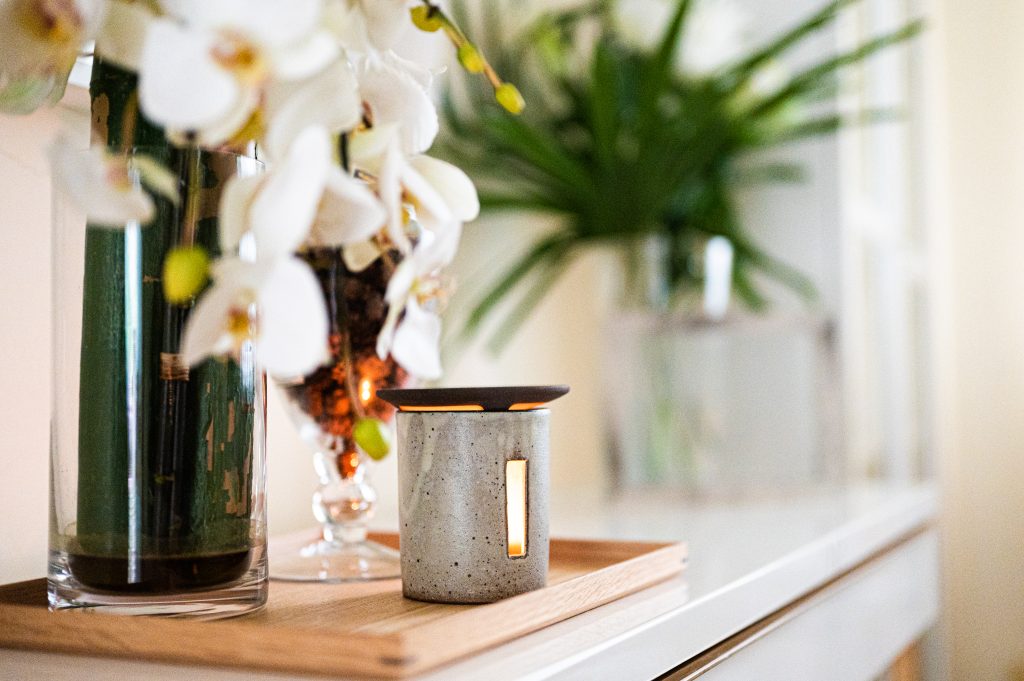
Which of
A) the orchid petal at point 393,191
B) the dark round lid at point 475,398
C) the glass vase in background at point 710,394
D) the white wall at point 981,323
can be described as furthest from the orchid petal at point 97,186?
the white wall at point 981,323

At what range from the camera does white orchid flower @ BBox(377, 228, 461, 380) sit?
1.68ft

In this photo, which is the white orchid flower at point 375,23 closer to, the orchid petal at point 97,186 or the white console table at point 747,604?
the orchid petal at point 97,186

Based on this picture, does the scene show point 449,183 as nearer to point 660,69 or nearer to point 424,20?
point 424,20

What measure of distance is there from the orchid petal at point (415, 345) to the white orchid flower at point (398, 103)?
0.29 feet

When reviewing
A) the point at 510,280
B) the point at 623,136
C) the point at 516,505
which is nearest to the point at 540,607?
the point at 516,505

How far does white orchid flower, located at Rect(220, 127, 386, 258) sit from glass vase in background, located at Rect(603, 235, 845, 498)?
1168 millimetres

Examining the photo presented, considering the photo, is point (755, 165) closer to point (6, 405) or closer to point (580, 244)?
point (580, 244)

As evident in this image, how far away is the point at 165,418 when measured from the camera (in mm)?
492

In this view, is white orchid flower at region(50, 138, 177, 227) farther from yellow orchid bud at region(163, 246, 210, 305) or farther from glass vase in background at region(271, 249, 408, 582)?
glass vase in background at region(271, 249, 408, 582)

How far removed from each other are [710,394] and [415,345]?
1.21 m

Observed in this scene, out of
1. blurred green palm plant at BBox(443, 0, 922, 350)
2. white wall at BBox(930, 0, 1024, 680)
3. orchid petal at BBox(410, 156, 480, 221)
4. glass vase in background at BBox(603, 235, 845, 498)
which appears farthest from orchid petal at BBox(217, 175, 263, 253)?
white wall at BBox(930, 0, 1024, 680)

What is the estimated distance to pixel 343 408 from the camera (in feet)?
2.27

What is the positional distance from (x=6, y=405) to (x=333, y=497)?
0.22 meters

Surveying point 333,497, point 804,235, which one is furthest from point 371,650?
point 804,235
